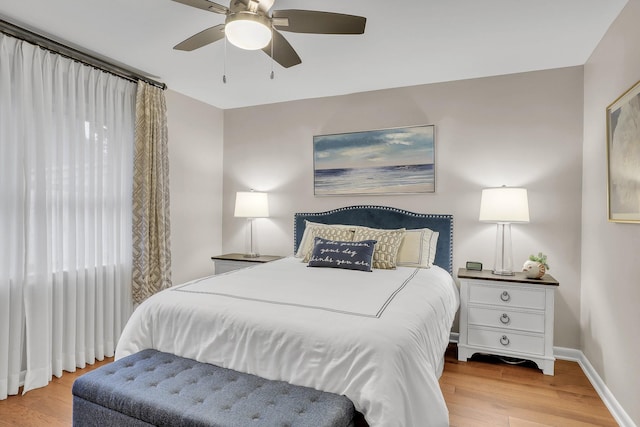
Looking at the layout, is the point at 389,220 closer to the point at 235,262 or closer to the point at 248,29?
the point at 235,262

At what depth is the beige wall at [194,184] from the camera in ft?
12.7

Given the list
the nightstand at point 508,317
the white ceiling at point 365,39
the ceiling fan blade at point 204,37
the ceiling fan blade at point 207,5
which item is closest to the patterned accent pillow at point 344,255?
the nightstand at point 508,317

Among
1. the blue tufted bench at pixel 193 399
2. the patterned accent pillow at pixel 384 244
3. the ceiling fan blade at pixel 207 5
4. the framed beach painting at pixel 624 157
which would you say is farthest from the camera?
the patterned accent pillow at pixel 384 244

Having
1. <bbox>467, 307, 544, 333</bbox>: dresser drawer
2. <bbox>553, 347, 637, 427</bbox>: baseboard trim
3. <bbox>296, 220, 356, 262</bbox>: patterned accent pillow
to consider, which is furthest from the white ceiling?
<bbox>553, 347, 637, 427</bbox>: baseboard trim

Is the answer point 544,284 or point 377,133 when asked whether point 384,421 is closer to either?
point 544,284

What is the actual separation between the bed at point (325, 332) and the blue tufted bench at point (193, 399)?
0.09 metres

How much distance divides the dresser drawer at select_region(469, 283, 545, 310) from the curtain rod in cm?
347

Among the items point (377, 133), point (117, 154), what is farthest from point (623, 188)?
point (117, 154)

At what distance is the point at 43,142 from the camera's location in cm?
258

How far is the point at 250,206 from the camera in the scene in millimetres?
3967

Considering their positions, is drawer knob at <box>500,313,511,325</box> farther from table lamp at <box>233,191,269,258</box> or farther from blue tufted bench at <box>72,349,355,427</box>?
table lamp at <box>233,191,269,258</box>

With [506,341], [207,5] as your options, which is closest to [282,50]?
[207,5]

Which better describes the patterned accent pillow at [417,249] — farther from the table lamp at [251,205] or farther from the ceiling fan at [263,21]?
the ceiling fan at [263,21]

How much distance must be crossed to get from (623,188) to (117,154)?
375cm
